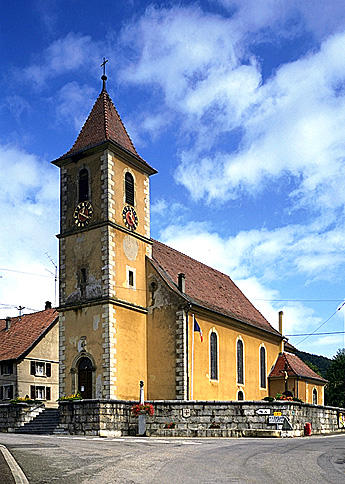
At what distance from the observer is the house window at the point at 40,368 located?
51459 millimetres

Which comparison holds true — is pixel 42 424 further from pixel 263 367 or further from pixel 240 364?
pixel 263 367

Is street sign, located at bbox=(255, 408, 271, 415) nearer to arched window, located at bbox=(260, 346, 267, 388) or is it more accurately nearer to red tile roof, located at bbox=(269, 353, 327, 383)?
arched window, located at bbox=(260, 346, 267, 388)

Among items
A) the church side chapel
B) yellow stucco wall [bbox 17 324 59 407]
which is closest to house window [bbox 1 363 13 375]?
yellow stucco wall [bbox 17 324 59 407]

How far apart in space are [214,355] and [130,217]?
9728 millimetres

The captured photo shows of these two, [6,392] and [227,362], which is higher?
[227,362]

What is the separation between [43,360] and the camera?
52.5 metres

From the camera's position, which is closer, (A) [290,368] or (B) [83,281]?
(B) [83,281]

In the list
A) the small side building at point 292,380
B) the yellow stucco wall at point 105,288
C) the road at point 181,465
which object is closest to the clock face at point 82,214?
the yellow stucco wall at point 105,288

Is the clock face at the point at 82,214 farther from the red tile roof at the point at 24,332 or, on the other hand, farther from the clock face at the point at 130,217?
the red tile roof at the point at 24,332

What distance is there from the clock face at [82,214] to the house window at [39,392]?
19.6 m

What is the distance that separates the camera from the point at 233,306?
45.2m

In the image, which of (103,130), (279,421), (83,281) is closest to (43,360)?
(83,281)

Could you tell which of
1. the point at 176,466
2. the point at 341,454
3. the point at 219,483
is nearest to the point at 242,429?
the point at 341,454

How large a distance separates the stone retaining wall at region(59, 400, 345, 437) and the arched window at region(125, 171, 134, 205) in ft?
41.2
